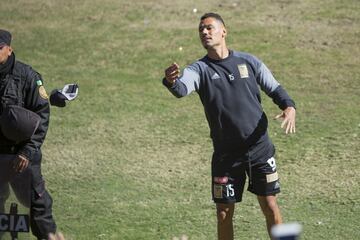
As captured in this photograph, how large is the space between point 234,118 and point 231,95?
0.18 meters

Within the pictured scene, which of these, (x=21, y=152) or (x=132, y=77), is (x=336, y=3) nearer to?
(x=132, y=77)

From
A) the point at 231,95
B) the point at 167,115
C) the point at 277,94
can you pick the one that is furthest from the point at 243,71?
the point at 167,115

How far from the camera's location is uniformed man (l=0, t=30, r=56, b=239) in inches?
241

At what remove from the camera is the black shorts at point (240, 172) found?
6391 mm

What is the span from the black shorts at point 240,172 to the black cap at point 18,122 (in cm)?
146

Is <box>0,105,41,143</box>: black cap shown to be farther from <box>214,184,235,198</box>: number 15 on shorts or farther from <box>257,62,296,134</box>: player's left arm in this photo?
<box>257,62,296,134</box>: player's left arm

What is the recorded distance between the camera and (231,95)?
20.6 feet

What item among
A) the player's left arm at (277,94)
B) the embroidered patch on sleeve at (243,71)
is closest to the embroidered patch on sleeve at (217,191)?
the player's left arm at (277,94)

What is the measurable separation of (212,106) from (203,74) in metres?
0.26

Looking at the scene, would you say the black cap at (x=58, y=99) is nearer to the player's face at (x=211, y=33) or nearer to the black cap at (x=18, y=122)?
the black cap at (x=18, y=122)

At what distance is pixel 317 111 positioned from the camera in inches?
397

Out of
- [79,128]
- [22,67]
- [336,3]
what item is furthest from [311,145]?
[336,3]

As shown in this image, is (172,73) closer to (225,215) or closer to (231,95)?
(231,95)

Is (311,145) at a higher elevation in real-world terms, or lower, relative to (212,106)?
lower
